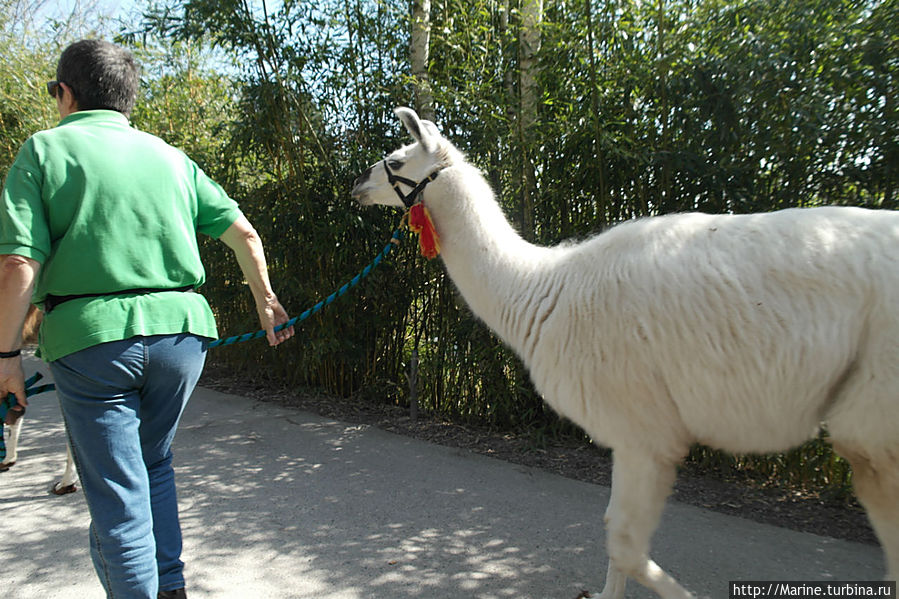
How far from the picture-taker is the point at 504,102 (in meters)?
4.11

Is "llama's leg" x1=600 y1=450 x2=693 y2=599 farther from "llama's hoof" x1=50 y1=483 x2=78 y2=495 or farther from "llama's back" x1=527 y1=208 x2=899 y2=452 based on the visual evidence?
"llama's hoof" x1=50 y1=483 x2=78 y2=495

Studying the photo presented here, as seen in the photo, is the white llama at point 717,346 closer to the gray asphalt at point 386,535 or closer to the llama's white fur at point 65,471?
the gray asphalt at point 386,535

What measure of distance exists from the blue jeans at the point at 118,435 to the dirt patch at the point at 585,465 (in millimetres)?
2814

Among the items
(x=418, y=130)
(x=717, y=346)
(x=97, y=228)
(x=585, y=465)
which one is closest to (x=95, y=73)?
(x=97, y=228)

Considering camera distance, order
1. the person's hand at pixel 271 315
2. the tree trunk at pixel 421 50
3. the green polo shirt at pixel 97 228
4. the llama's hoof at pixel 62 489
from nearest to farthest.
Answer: the green polo shirt at pixel 97 228, the person's hand at pixel 271 315, the llama's hoof at pixel 62 489, the tree trunk at pixel 421 50

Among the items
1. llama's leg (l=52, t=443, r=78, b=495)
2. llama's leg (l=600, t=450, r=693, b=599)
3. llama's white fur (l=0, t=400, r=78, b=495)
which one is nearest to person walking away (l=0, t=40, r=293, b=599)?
llama's leg (l=600, t=450, r=693, b=599)

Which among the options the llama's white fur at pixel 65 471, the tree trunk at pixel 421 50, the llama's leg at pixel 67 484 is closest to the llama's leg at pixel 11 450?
the llama's white fur at pixel 65 471

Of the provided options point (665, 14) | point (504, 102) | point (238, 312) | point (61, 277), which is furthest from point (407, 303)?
point (61, 277)

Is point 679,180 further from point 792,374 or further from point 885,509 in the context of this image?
point 885,509

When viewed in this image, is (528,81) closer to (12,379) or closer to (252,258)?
(252,258)

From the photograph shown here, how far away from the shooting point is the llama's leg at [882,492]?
6.39ft

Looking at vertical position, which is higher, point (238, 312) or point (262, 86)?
point (262, 86)

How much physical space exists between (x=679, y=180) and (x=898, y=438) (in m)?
2.21

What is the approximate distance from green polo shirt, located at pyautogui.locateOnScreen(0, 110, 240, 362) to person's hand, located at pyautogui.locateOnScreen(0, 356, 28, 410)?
0.08m
